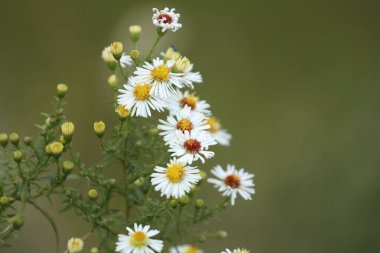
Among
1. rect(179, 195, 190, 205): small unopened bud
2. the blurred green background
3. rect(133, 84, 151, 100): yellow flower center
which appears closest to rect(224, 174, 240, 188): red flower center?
rect(179, 195, 190, 205): small unopened bud

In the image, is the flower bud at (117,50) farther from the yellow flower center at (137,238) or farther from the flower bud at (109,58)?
the yellow flower center at (137,238)

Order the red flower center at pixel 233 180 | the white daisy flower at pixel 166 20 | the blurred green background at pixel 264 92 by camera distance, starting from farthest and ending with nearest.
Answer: the blurred green background at pixel 264 92 → the red flower center at pixel 233 180 → the white daisy flower at pixel 166 20

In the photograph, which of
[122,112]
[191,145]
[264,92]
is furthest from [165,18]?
[264,92]

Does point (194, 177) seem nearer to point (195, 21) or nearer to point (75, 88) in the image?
point (75, 88)

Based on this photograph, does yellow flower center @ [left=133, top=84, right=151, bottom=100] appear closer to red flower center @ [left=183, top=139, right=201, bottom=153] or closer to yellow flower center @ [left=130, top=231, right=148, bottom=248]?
red flower center @ [left=183, top=139, right=201, bottom=153]

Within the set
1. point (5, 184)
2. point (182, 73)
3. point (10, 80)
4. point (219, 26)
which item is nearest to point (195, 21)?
point (219, 26)

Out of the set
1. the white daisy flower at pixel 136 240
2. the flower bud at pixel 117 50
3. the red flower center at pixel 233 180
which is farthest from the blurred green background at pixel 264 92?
the white daisy flower at pixel 136 240

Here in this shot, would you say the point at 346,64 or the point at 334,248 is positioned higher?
the point at 346,64
